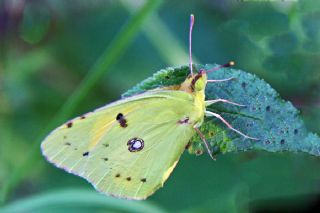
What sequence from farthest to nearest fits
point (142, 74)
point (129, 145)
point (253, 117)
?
1. point (142, 74)
2. point (129, 145)
3. point (253, 117)

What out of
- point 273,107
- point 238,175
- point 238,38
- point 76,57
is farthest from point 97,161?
point 76,57

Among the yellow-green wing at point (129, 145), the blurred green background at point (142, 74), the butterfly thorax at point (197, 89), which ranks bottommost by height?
the yellow-green wing at point (129, 145)

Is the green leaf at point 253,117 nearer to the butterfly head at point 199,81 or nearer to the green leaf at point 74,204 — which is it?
the butterfly head at point 199,81

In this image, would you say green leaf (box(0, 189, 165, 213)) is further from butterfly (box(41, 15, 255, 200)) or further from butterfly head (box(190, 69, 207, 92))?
butterfly head (box(190, 69, 207, 92))

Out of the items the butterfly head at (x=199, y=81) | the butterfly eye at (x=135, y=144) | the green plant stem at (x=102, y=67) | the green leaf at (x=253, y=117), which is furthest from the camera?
the green plant stem at (x=102, y=67)

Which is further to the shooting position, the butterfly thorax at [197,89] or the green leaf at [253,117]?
the butterfly thorax at [197,89]

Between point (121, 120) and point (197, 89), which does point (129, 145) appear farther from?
point (197, 89)

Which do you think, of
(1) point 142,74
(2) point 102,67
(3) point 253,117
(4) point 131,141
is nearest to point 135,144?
(4) point 131,141

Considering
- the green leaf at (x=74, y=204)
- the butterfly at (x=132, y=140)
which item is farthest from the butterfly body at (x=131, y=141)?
the green leaf at (x=74, y=204)
